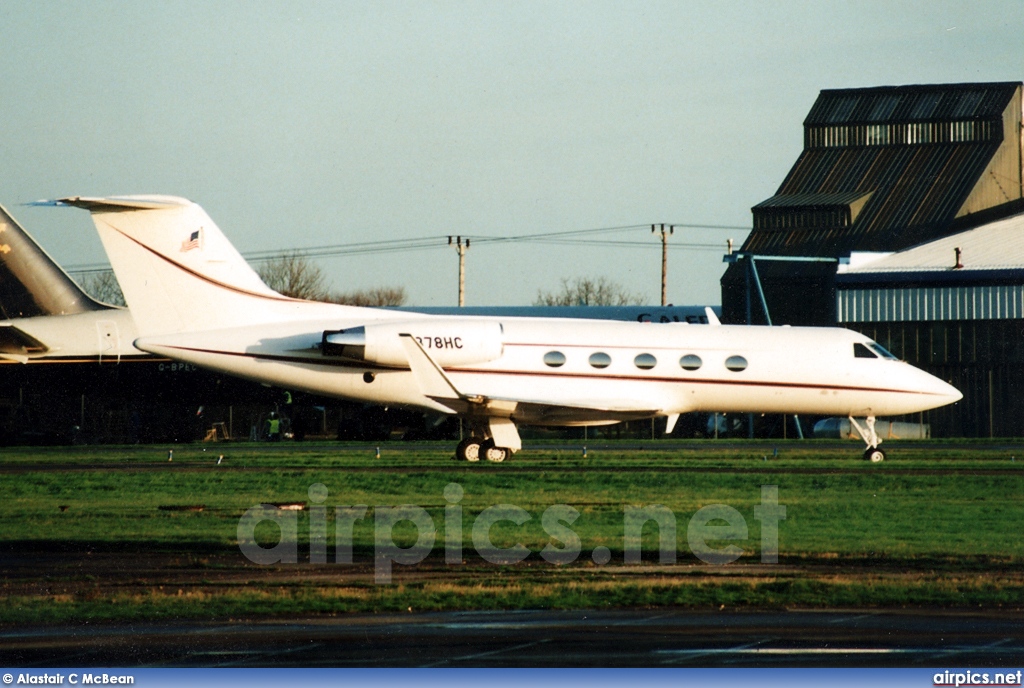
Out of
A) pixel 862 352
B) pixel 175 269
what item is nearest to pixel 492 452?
pixel 175 269

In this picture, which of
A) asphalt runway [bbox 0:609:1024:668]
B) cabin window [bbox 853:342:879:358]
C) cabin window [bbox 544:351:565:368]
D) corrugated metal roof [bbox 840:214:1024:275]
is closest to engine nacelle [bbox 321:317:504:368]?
cabin window [bbox 544:351:565:368]

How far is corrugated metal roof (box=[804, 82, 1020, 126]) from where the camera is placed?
207 ft

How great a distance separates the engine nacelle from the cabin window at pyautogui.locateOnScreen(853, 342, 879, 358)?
28.7ft

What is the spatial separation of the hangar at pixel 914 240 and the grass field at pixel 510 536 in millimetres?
19289

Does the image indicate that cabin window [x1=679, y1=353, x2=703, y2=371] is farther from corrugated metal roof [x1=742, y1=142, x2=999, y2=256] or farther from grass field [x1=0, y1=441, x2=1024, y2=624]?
corrugated metal roof [x1=742, y1=142, x2=999, y2=256]

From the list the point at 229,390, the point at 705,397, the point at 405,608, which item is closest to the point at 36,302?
Result: the point at 229,390

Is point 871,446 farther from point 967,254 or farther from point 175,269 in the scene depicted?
point 967,254

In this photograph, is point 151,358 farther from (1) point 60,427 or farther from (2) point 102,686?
(2) point 102,686

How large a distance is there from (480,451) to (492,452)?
333 millimetres

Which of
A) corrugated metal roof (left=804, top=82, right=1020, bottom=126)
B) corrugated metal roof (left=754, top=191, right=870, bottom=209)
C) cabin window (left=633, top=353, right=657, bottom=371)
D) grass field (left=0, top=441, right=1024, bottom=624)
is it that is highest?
corrugated metal roof (left=804, top=82, right=1020, bottom=126)

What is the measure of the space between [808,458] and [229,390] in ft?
69.5

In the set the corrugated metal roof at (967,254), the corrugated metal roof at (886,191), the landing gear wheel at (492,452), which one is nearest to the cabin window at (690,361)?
the landing gear wheel at (492,452)

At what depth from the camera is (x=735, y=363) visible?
1228 inches

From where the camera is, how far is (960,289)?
49.4m
